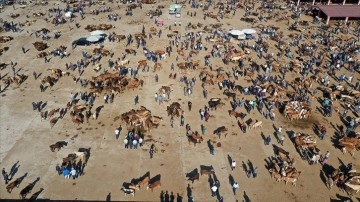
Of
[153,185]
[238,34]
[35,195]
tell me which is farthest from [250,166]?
[238,34]

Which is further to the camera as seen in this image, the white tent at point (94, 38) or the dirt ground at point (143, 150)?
the white tent at point (94, 38)

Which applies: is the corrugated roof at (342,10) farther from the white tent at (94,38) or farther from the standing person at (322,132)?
the white tent at (94,38)

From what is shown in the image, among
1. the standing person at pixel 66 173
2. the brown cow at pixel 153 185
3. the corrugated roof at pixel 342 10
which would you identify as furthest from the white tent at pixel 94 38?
the corrugated roof at pixel 342 10

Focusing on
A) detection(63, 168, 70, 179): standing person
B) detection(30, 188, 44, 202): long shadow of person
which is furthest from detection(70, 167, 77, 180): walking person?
detection(30, 188, 44, 202): long shadow of person

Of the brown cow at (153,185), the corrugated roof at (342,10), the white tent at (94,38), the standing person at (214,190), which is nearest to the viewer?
the standing person at (214,190)

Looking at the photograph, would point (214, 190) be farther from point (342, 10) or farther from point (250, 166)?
point (342, 10)

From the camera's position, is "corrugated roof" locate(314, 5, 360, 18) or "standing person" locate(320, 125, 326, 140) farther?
"corrugated roof" locate(314, 5, 360, 18)

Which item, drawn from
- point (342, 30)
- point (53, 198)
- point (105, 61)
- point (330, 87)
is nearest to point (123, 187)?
point (53, 198)

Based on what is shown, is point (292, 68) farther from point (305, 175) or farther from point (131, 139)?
point (131, 139)

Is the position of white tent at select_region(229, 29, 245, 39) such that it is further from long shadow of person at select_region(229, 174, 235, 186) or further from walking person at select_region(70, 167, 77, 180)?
walking person at select_region(70, 167, 77, 180)
